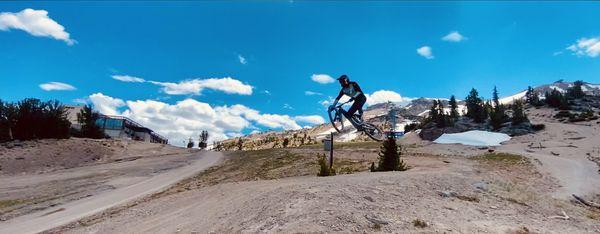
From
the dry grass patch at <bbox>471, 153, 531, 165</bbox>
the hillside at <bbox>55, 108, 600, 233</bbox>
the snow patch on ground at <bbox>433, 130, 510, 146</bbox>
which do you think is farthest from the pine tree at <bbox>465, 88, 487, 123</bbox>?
the hillside at <bbox>55, 108, 600, 233</bbox>

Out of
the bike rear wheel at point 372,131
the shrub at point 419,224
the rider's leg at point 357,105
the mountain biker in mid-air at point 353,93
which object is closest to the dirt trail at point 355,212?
the shrub at point 419,224

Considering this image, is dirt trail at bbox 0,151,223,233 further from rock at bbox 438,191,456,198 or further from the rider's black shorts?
rock at bbox 438,191,456,198

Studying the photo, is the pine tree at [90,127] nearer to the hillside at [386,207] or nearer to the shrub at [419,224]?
the hillside at [386,207]

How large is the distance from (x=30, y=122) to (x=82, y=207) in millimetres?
41261

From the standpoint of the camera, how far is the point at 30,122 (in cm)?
6191

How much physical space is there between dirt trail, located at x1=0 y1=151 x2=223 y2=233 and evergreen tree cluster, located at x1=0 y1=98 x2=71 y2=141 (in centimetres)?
3061

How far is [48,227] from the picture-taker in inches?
910

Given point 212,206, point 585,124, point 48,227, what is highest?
point 585,124

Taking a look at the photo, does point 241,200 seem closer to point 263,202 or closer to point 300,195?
point 263,202

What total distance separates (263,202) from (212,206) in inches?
140

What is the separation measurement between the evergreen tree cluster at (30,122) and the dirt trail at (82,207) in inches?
1205

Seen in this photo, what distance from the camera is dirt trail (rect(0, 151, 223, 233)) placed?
2398 centimetres

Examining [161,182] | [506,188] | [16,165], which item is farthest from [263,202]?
[16,165]

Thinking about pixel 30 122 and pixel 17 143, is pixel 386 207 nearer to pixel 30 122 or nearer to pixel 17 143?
pixel 17 143
